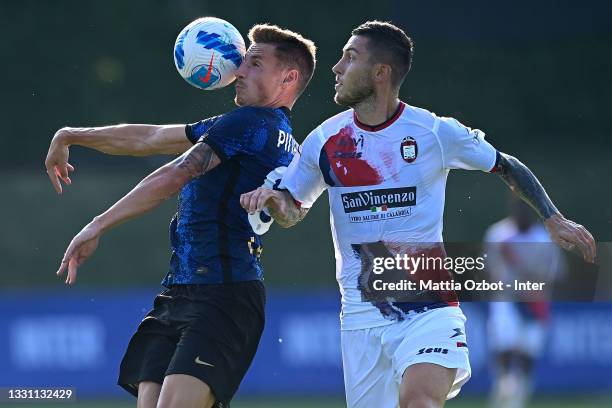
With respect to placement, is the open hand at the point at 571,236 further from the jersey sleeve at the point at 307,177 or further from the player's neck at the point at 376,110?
the jersey sleeve at the point at 307,177

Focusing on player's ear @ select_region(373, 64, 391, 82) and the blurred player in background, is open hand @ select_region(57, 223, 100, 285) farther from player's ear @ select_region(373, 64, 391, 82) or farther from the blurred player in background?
the blurred player in background

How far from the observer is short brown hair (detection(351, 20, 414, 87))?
5.60 metres

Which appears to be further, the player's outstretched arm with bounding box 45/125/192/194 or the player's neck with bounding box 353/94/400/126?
the player's outstretched arm with bounding box 45/125/192/194

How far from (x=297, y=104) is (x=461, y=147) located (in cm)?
918

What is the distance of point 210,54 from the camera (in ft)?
19.5

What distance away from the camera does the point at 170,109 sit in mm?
15164

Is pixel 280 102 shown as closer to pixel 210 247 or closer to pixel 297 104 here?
pixel 210 247

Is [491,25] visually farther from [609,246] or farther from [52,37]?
[609,246]

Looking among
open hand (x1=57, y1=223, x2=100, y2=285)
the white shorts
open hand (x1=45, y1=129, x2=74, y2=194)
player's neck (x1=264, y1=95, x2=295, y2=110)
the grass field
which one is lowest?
the grass field

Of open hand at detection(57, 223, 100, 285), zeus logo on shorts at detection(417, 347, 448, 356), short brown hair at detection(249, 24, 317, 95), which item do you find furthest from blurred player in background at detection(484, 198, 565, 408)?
open hand at detection(57, 223, 100, 285)

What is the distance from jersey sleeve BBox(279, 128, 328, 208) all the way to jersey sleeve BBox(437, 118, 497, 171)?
584mm

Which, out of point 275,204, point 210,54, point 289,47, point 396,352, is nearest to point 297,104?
point 289,47

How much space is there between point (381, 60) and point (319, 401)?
619 cm

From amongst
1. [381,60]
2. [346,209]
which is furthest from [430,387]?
[381,60]
